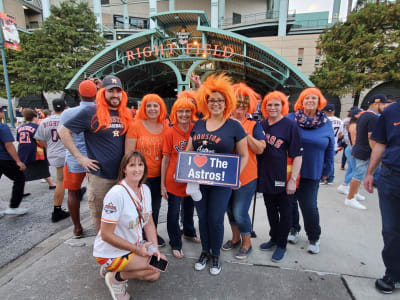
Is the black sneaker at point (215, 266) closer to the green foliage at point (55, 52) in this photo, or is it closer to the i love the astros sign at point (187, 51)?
the i love the astros sign at point (187, 51)

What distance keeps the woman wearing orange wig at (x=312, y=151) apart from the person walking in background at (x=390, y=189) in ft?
1.62

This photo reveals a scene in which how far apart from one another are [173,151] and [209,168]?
0.54 meters

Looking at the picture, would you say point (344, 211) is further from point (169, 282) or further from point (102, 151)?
point (102, 151)

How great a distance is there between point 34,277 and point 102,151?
4.67 feet

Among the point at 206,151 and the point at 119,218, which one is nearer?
the point at 119,218

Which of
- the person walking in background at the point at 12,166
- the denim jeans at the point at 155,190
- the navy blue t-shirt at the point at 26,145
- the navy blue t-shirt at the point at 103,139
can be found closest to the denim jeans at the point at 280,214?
the denim jeans at the point at 155,190

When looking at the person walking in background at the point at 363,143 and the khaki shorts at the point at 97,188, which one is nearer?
the khaki shorts at the point at 97,188

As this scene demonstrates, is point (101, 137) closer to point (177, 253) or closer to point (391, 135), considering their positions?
point (177, 253)

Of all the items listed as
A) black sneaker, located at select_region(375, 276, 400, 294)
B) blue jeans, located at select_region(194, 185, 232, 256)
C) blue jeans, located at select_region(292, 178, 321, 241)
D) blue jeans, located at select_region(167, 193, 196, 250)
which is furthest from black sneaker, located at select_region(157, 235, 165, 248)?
black sneaker, located at select_region(375, 276, 400, 294)

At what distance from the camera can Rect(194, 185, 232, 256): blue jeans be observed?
2.16 m

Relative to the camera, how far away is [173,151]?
2389 mm

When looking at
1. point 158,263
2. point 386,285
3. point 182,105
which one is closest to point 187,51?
point 182,105

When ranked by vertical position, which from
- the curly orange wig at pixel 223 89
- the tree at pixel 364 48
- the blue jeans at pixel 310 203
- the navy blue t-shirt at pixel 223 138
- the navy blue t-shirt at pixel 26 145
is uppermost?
the tree at pixel 364 48

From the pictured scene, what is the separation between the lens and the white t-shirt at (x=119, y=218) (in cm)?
173
